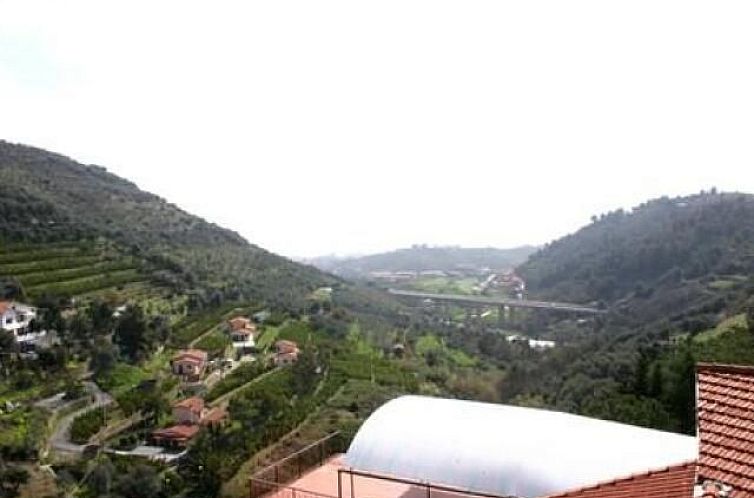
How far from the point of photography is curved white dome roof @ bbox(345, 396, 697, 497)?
7.68 metres

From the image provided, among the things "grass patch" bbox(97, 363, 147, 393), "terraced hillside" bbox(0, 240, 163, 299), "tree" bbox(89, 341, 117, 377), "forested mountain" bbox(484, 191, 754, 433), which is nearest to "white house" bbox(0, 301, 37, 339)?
"terraced hillside" bbox(0, 240, 163, 299)

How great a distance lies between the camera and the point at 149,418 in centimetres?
3581

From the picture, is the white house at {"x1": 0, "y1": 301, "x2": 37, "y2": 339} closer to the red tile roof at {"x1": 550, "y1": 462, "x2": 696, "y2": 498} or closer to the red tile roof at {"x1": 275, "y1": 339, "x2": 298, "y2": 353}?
the red tile roof at {"x1": 275, "y1": 339, "x2": 298, "y2": 353}

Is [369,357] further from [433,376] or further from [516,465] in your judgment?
[516,465]

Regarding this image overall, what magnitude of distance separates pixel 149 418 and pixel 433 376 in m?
18.8

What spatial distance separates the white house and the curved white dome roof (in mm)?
37679

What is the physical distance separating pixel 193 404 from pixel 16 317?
14014mm

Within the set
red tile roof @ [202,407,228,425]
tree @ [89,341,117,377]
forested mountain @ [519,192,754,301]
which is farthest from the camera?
forested mountain @ [519,192,754,301]

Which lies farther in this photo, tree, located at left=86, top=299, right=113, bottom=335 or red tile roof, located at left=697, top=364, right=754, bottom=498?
tree, located at left=86, top=299, right=113, bottom=335

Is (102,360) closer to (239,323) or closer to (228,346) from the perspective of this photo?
(228,346)

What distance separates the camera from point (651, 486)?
20.5ft

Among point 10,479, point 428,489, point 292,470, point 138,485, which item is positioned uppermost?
point 428,489

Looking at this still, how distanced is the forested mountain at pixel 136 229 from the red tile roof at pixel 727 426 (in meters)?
48.6

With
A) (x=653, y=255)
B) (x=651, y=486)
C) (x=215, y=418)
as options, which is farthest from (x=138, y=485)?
(x=653, y=255)
